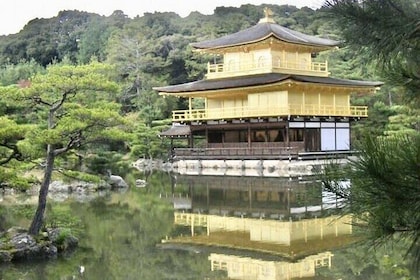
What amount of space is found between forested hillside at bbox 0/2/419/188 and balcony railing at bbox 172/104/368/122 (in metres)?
1.88

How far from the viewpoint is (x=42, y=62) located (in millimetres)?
60250

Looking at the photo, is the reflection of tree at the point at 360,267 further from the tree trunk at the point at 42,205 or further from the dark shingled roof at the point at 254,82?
the dark shingled roof at the point at 254,82

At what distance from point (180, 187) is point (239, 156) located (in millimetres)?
5648

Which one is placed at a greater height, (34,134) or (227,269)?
(34,134)

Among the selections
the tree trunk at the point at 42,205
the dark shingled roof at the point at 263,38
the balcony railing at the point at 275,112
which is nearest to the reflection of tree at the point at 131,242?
the tree trunk at the point at 42,205

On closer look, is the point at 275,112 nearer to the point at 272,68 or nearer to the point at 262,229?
the point at 272,68

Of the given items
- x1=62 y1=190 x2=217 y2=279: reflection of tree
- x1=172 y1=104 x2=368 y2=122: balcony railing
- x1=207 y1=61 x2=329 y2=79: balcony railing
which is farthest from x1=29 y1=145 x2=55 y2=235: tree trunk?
x1=207 y1=61 x2=329 y2=79: balcony railing

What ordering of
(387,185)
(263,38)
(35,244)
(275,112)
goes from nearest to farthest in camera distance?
(387,185) → (35,244) → (275,112) → (263,38)

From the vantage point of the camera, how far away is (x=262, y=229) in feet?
37.0

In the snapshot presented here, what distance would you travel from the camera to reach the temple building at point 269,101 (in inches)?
999

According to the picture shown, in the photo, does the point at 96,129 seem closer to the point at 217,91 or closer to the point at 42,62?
the point at 217,91

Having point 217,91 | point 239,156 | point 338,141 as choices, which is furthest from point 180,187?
point 338,141

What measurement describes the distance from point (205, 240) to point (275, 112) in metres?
15.0

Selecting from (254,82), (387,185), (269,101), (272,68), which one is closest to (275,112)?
(269,101)
